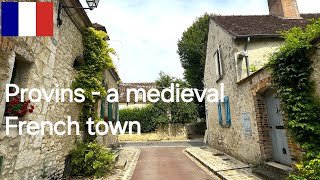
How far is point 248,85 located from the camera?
710cm

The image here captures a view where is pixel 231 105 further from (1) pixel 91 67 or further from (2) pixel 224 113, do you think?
(1) pixel 91 67

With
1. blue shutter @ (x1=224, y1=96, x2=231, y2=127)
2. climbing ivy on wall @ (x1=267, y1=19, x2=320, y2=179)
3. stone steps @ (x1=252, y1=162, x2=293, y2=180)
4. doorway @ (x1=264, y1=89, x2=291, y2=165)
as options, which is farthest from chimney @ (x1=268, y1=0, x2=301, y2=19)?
stone steps @ (x1=252, y1=162, x2=293, y2=180)

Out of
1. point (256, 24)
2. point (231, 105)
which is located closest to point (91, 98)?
point (231, 105)

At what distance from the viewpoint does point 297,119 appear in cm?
433

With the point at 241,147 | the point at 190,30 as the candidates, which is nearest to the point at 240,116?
the point at 241,147

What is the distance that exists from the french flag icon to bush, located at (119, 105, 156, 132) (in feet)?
57.9

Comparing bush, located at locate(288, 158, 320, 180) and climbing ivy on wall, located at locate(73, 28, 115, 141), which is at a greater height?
climbing ivy on wall, located at locate(73, 28, 115, 141)

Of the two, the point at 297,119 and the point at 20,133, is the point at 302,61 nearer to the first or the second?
the point at 297,119

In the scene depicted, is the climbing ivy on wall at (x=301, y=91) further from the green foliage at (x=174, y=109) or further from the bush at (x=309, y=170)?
the green foliage at (x=174, y=109)

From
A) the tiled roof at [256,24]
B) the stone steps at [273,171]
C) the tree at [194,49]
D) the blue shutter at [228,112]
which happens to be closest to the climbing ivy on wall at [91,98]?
the stone steps at [273,171]

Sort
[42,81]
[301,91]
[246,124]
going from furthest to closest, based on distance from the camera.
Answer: [246,124]
[42,81]
[301,91]

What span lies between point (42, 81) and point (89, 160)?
276 centimetres

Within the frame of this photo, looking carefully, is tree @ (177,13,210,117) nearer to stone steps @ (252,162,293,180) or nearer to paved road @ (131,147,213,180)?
paved road @ (131,147,213,180)

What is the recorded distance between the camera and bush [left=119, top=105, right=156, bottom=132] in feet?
73.3
